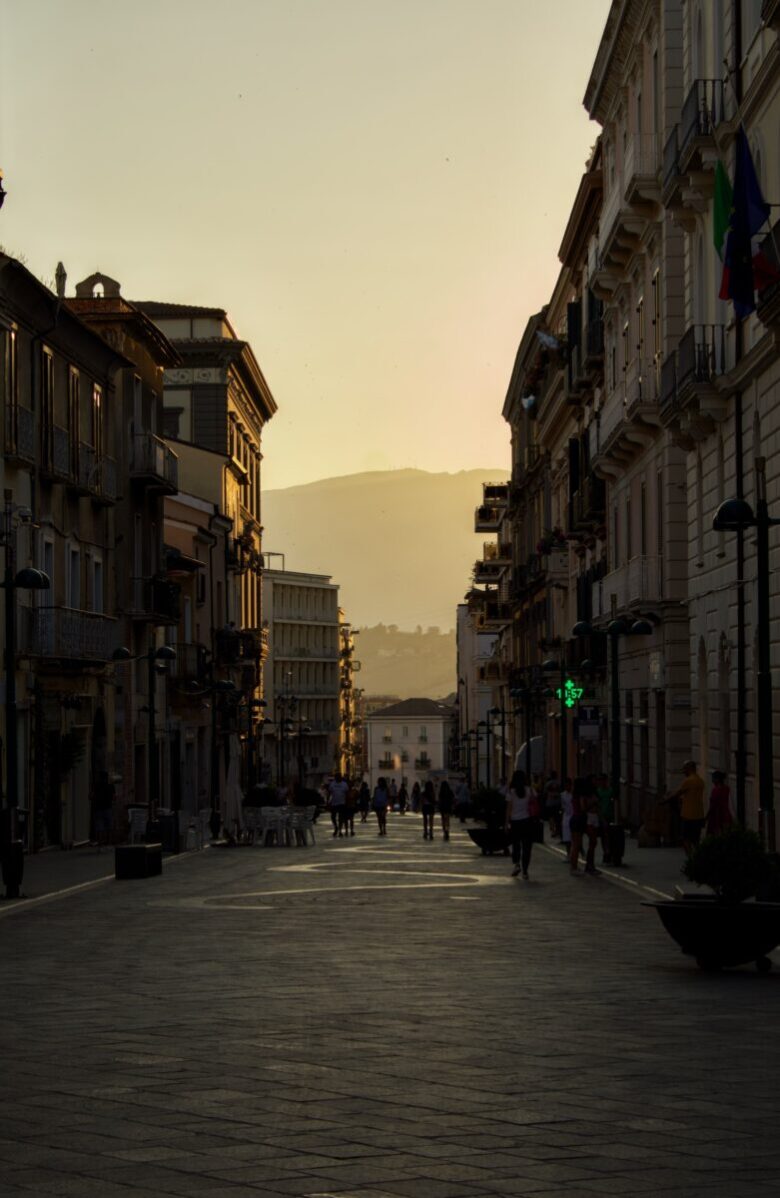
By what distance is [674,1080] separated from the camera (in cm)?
1102

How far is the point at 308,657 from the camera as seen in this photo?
158125 mm

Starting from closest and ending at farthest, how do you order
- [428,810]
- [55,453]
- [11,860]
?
[11,860]
[55,453]
[428,810]

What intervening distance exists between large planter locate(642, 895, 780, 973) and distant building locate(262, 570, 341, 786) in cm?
12755

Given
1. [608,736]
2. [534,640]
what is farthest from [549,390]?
[608,736]

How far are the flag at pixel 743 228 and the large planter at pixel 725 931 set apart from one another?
1091 centimetres

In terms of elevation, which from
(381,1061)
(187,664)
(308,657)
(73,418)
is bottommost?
(381,1061)

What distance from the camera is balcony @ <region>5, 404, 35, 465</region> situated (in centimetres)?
3991

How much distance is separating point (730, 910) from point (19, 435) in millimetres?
26406

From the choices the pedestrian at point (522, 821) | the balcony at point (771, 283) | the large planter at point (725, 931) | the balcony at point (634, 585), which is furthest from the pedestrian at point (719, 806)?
the balcony at point (634, 585)

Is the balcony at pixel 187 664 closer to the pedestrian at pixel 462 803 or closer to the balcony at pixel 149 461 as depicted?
the balcony at pixel 149 461

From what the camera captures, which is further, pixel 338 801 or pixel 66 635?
pixel 338 801

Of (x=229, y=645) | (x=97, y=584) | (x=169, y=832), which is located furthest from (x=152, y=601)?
(x=229, y=645)

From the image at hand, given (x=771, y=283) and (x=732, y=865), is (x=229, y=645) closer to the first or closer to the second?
(x=771, y=283)

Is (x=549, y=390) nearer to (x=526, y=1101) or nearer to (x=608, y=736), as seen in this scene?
Result: (x=608, y=736)
